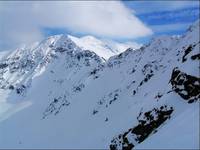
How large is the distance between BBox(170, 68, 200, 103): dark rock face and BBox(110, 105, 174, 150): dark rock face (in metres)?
3.83

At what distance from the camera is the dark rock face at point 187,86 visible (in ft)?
242

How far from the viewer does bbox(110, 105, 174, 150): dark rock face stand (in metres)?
82.8

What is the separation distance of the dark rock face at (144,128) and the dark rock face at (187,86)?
12.6 feet

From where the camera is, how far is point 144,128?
89.8 metres

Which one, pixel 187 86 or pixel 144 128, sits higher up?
pixel 187 86

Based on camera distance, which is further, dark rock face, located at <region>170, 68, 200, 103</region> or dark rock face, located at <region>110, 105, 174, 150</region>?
dark rock face, located at <region>110, 105, 174, 150</region>

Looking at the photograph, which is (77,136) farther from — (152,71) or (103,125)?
(152,71)

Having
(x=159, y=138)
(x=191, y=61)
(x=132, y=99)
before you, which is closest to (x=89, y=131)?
(x=132, y=99)

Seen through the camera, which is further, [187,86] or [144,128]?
[144,128]

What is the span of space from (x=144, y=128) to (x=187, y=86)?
1633 cm

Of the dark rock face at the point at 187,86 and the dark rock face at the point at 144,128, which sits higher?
the dark rock face at the point at 187,86

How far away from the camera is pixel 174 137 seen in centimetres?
5331

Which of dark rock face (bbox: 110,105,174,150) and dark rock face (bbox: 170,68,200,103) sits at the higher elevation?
dark rock face (bbox: 170,68,200,103)

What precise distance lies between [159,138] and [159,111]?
1123 inches
